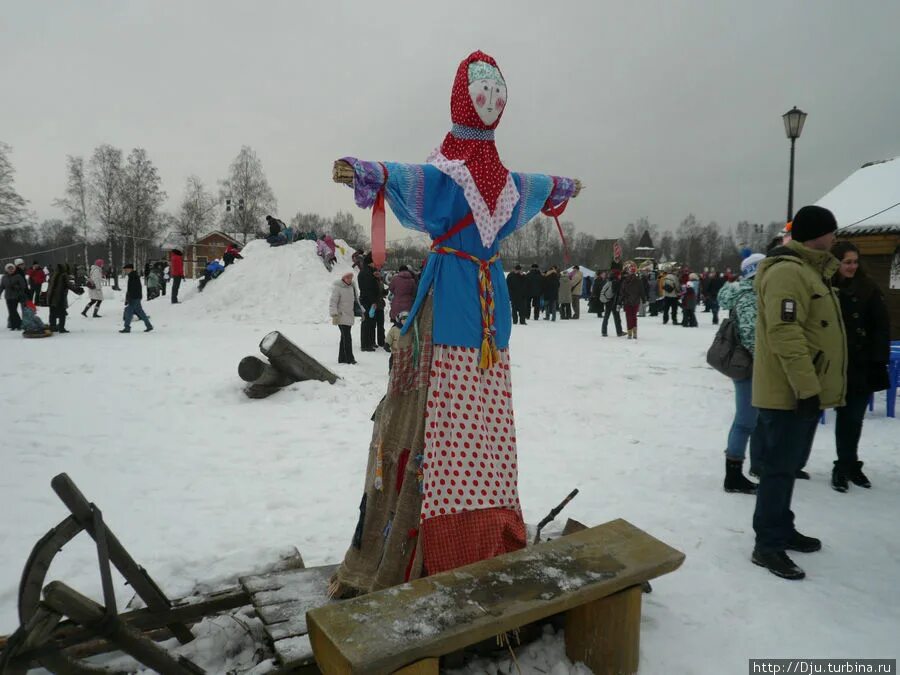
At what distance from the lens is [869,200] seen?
11.0 meters

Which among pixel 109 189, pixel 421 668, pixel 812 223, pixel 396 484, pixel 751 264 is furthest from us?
pixel 109 189

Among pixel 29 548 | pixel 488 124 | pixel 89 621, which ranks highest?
pixel 488 124

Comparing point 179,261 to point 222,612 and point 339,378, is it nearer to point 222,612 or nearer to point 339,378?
point 339,378

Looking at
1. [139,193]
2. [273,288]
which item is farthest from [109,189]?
[273,288]

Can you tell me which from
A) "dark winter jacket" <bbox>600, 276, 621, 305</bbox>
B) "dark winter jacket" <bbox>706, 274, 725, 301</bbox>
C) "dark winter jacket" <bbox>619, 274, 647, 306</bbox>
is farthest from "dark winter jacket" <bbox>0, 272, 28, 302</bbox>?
"dark winter jacket" <bbox>706, 274, 725, 301</bbox>

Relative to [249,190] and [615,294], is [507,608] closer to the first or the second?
[615,294]

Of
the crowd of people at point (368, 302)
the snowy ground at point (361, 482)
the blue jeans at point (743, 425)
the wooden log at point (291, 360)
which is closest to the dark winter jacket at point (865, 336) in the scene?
the blue jeans at point (743, 425)

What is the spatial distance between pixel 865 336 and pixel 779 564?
7.79 ft

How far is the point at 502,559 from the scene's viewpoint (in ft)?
8.25

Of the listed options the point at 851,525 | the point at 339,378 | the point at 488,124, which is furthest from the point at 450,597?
the point at 339,378

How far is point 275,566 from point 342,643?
1667mm

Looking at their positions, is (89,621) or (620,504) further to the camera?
(620,504)

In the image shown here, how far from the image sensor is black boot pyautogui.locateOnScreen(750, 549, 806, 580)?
3.30 metres

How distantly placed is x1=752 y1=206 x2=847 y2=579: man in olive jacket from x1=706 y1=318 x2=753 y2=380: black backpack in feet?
3.93
